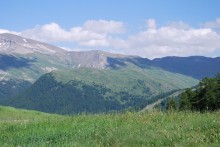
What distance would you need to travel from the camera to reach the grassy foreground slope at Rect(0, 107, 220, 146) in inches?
448

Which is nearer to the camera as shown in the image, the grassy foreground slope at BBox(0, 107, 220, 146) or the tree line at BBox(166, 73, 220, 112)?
the grassy foreground slope at BBox(0, 107, 220, 146)

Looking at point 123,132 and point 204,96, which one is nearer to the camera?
point 123,132

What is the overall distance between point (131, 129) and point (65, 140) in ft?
7.70

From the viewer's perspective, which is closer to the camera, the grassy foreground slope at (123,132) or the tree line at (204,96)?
the grassy foreground slope at (123,132)

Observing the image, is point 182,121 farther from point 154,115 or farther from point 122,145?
point 122,145

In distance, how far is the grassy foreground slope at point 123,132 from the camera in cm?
1137

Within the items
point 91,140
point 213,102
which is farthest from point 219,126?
point 213,102

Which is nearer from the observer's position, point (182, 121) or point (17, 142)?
point (17, 142)

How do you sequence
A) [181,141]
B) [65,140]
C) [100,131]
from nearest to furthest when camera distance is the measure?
[181,141] → [65,140] → [100,131]

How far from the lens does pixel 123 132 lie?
43.1 ft

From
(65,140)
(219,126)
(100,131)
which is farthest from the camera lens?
(100,131)

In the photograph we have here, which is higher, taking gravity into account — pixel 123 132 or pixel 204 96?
pixel 123 132

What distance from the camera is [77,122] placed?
1675cm

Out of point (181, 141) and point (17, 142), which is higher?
point (181, 141)
